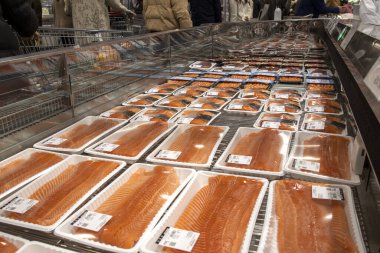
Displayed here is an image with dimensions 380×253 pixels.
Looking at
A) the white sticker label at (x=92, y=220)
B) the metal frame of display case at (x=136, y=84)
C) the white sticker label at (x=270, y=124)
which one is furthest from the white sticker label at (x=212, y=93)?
the white sticker label at (x=92, y=220)

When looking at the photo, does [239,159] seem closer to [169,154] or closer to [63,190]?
[169,154]

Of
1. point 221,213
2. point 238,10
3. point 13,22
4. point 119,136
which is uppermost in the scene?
point 238,10

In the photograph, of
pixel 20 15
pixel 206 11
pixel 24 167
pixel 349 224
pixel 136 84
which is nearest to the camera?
pixel 349 224

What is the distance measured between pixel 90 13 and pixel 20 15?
181 centimetres

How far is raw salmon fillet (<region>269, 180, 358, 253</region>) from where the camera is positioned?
50.9 inches

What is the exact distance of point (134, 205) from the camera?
1593 millimetres

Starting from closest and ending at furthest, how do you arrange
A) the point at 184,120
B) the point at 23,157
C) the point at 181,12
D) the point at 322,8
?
the point at 23,157 < the point at 184,120 < the point at 181,12 < the point at 322,8

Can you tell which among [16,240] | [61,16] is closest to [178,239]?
[16,240]

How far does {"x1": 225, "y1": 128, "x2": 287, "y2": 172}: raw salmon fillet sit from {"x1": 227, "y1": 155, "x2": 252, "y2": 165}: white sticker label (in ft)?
0.08

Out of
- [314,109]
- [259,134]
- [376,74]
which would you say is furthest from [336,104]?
[376,74]

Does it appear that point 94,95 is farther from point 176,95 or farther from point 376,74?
point 376,74

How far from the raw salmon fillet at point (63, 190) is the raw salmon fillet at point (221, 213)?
0.52m

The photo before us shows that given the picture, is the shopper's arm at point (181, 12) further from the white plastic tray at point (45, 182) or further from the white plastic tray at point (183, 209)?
the white plastic tray at point (183, 209)

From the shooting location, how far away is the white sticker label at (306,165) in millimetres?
1820
